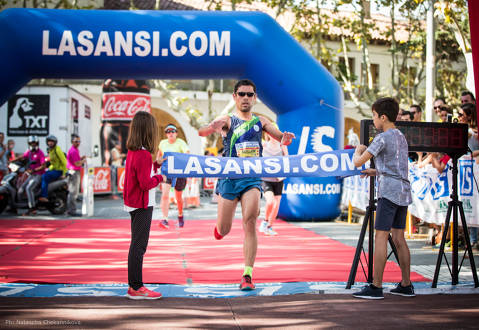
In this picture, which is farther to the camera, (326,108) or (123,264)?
(326,108)

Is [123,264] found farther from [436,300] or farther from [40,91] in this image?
[40,91]

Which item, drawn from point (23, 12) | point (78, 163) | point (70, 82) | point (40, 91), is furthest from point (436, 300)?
point (70, 82)

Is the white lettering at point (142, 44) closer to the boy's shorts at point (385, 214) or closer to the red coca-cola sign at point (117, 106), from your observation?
the boy's shorts at point (385, 214)

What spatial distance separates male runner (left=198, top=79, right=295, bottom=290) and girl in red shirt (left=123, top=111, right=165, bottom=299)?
61 cm

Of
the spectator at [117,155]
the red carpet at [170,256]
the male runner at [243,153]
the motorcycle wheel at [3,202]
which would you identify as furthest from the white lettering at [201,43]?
the spectator at [117,155]

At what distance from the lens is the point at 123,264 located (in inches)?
273

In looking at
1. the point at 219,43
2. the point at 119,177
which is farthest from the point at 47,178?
the point at 119,177

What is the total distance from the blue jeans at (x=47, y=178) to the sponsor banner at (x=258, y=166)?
29.0 feet

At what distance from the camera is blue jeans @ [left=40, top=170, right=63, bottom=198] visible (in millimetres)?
13477

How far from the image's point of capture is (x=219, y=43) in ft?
36.0

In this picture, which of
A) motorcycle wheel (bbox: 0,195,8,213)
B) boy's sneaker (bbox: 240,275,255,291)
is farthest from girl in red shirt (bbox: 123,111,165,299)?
motorcycle wheel (bbox: 0,195,8,213)

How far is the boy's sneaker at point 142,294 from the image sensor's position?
197 inches

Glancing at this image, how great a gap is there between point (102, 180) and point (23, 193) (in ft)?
19.8

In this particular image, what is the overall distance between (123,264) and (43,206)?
758cm
